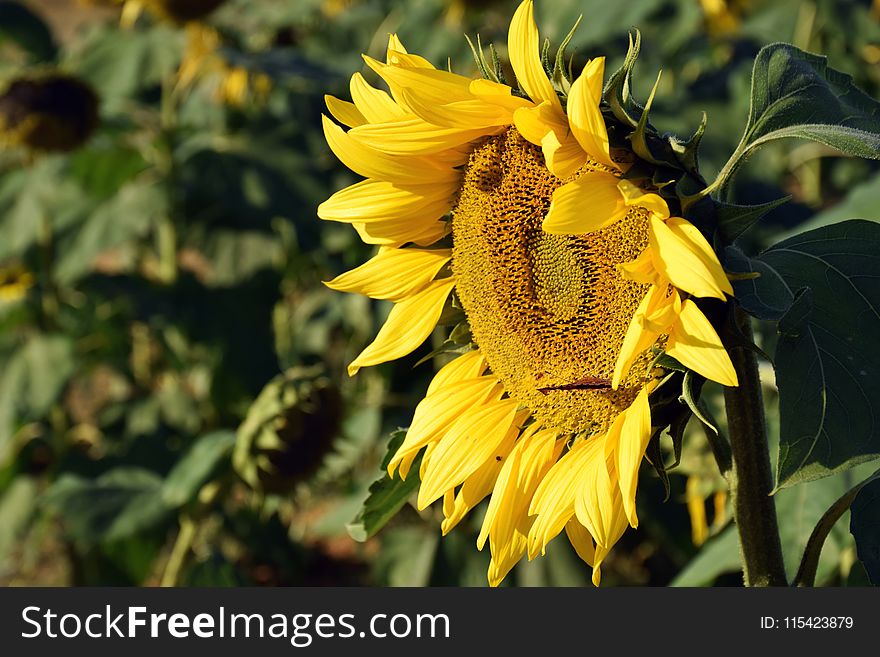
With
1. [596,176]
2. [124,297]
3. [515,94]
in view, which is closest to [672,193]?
[596,176]

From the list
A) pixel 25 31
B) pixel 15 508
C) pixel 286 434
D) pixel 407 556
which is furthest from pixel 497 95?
pixel 25 31

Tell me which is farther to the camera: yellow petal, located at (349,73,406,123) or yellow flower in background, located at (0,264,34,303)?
yellow flower in background, located at (0,264,34,303)

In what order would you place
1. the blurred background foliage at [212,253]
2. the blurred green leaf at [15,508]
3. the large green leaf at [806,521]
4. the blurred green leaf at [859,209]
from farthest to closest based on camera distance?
the blurred green leaf at [15,508]
the blurred background foliage at [212,253]
the blurred green leaf at [859,209]
the large green leaf at [806,521]

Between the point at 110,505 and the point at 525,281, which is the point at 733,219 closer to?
the point at 525,281

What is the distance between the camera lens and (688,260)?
27.9 inches

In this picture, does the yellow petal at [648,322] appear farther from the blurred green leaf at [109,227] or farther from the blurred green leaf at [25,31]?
the blurred green leaf at [25,31]

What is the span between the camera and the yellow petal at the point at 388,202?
3.10ft

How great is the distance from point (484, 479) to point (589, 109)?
0.33 m

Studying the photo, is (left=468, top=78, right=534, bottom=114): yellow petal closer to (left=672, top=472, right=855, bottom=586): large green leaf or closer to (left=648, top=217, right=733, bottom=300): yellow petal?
(left=648, top=217, right=733, bottom=300): yellow petal

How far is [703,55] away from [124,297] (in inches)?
58.3

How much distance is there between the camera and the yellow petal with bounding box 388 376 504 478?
0.94m

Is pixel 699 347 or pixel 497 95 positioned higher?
pixel 497 95

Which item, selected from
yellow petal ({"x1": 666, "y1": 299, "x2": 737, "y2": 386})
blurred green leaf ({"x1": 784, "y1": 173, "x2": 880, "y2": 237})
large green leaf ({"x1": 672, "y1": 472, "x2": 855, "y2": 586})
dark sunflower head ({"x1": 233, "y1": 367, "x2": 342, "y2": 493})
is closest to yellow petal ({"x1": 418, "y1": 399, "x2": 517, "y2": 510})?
yellow petal ({"x1": 666, "y1": 299, "x2": 737, "y2": 386})

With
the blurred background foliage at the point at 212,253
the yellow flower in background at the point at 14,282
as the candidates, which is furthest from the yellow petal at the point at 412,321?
the yellow flower in background at the point at 14,282
